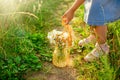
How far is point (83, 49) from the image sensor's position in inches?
130

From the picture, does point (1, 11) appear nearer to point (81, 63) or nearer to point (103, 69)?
point (81, 63)

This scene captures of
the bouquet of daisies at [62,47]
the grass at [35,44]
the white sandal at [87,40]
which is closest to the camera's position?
the grass at [35,44]

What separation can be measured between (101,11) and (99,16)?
51 mm

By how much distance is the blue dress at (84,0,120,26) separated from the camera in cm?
288

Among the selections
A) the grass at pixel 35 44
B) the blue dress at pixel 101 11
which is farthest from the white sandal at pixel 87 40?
the blue dress at pixel 101 11

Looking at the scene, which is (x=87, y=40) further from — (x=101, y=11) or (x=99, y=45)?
(x=101, y=11)

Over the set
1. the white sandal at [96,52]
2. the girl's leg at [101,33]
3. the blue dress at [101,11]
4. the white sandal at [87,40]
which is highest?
the blue dress at [101,11]

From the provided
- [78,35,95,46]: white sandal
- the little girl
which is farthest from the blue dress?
[78,35,95,46]: white sandal

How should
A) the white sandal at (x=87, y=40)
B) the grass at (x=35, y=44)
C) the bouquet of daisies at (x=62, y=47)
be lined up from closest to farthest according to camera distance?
the grass at (x=35, y=44)
the bouquet of daisies at (x=62, y=47)
the white sandal at (x=87, y=40)

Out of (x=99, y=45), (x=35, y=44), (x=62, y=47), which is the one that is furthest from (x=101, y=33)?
(x=35, y=44)

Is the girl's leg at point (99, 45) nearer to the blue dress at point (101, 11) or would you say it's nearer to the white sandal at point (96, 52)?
the white sandal at point (96, 52)

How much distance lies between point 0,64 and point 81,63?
77 centimetres

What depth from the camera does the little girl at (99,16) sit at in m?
2.89

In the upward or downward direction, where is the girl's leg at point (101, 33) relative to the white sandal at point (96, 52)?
upward
